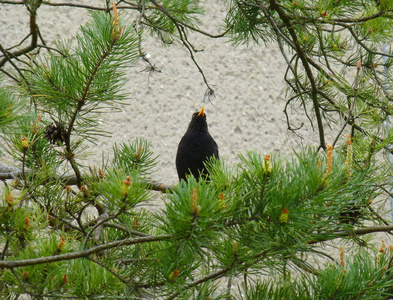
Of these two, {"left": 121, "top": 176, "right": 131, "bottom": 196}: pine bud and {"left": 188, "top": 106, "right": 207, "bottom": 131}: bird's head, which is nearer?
{"left": 121, "top": 176, "right": 131, "bottom": 196}: pine bud

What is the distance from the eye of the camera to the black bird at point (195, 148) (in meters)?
2.00

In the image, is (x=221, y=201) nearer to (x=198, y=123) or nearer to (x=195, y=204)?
(x=195, y=204)

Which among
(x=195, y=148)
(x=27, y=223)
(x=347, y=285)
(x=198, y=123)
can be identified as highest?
(x=198, y=123)

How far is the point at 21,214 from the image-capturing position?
0.89 metres

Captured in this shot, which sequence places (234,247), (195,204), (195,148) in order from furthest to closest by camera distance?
(195,148)
(234,247)
(195,204)

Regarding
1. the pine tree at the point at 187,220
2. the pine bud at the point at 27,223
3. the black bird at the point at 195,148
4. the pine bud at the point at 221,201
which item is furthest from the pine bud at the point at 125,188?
the black bird at the point at 195,148

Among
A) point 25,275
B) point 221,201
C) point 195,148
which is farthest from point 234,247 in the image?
point 195,148

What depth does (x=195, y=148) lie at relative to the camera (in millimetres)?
2014

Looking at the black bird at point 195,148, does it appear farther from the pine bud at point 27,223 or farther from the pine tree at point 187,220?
the pine bud at point 27,223

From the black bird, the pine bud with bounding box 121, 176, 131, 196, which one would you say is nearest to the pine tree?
the pine bud with bounding box 121, 176, 131, 196

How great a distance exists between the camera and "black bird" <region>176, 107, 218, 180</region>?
6.55 feet

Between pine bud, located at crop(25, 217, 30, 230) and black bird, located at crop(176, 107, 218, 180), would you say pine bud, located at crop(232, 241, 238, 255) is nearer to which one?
pine bud, located at crop(25, 217, 30, 230)

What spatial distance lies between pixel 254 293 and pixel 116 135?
4.98 feet

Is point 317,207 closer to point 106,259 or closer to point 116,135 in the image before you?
point 106,259
